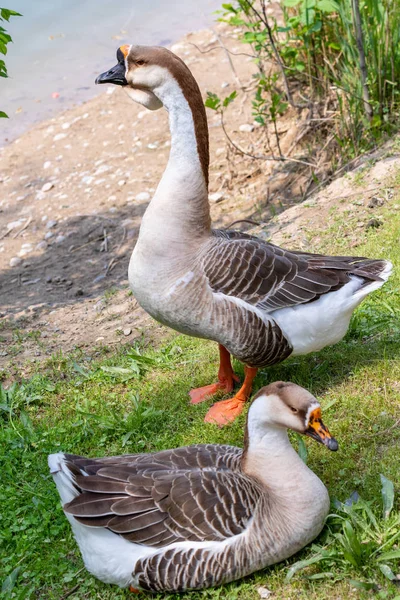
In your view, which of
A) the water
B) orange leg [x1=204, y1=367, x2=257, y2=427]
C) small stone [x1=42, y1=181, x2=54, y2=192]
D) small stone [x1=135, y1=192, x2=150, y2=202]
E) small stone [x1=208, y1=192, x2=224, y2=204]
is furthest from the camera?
the water

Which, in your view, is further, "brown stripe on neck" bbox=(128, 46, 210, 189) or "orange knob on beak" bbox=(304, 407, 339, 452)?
"brown stripe on neck" bbox=(128, 46, 210, 189)

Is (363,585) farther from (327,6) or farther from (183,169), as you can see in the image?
(327,6)

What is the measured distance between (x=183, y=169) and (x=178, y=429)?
1564 mm

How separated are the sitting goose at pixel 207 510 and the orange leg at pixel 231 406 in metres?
0.99

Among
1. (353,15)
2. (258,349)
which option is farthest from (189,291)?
(353,15)

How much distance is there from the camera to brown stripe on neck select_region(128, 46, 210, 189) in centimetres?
414

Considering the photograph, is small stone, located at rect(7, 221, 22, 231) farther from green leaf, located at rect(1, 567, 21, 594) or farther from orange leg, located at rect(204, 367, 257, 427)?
green leaf, located at rect(1, 567, 21, 594)

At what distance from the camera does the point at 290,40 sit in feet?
27.0

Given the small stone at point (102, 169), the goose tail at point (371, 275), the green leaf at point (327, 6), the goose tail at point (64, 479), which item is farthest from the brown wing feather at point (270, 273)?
the small stone at point (102, 169)

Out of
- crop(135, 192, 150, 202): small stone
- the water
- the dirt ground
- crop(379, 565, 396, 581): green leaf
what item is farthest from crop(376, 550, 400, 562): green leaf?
the water

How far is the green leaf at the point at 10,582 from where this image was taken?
3.45m

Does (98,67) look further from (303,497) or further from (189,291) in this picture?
(303,497)

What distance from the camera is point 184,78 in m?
4.16

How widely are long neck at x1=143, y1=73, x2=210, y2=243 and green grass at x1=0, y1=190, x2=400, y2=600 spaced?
3.78ft
